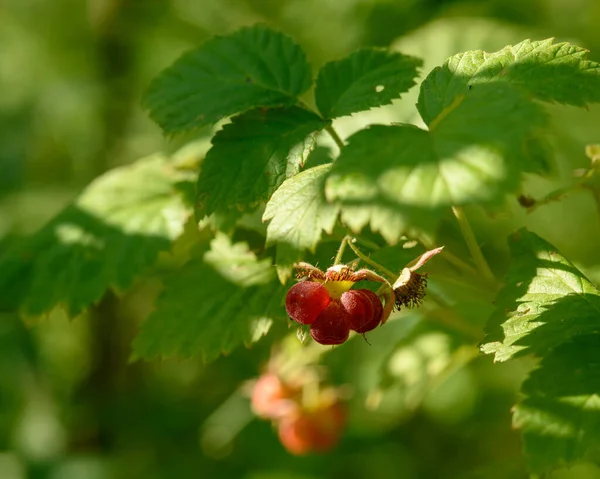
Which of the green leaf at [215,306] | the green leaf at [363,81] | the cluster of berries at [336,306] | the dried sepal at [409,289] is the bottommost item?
the green leaf at [215,306]

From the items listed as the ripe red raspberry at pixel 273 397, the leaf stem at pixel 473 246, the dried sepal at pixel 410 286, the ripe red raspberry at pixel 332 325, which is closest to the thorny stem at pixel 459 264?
the leaf stem at pixel 473 246

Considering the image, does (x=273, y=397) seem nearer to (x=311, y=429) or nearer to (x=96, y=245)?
(x=311, y=429)

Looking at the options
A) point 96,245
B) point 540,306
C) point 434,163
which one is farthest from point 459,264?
point 96,245

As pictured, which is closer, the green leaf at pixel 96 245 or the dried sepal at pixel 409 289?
the dried sepal at pixel 409 289

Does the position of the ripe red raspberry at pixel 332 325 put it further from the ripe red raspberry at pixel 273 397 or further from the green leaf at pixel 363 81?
the ripe red raspberry at pixel 273 397

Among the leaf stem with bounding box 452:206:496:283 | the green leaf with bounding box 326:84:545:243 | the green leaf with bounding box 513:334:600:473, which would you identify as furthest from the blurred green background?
the green leaf with bounding box 326:84:545:243

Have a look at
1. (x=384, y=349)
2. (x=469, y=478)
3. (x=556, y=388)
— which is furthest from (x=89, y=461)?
(x=556, y=388)
